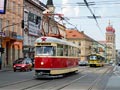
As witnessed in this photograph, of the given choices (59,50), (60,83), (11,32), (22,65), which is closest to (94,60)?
(11,32)

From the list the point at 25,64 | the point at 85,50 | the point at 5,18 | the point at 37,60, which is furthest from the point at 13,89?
the point at 85,50

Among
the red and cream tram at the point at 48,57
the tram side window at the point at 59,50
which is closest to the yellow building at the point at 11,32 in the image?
the tram side window at the point at 59,50

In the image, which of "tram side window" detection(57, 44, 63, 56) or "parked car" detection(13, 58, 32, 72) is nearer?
"tram side window" detection(57, 44, 63, 56)

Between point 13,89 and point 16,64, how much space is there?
2813cm

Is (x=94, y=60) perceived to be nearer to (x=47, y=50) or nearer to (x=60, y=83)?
(x=47, y=50)

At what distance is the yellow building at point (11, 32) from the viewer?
6281cm

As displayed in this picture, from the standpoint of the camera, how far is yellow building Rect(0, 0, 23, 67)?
62.8 metres

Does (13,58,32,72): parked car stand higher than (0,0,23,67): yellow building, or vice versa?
(0,0,23,67): yellow building

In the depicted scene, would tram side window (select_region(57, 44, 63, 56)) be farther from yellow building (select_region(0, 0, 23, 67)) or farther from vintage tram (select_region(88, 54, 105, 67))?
vintage tram (select_region(88, 54, 105, 67))

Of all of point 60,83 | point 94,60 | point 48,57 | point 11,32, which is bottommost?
point 60,83

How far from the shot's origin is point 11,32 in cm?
6397

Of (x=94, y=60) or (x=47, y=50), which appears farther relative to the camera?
(x=94, y=60)

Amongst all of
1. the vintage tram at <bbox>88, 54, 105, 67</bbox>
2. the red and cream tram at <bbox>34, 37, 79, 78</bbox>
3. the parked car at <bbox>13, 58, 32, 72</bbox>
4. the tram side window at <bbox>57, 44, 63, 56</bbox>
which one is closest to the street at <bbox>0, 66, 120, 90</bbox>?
the red and cream tram at <bbox>34, 37, 79, 78</bbox>

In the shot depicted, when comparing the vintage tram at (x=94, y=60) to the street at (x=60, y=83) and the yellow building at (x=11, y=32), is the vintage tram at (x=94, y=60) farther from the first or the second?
the street at (x=60, y=83)
